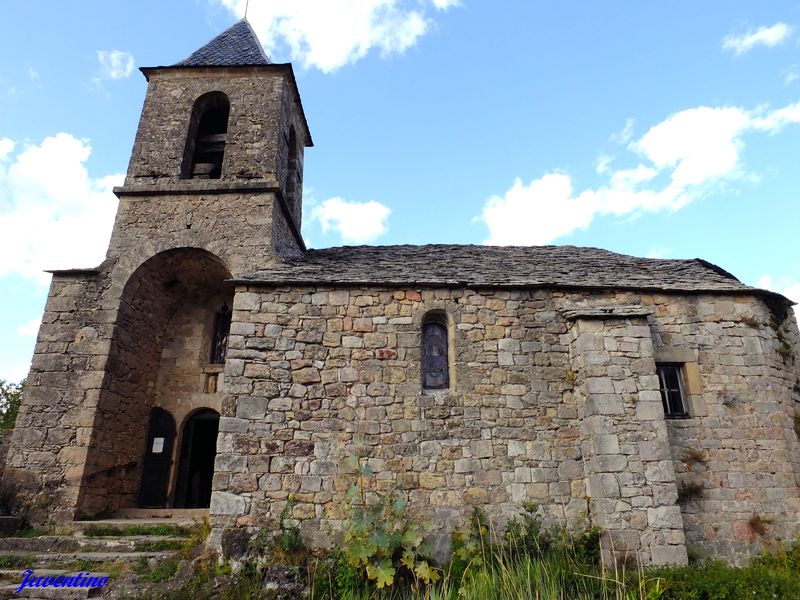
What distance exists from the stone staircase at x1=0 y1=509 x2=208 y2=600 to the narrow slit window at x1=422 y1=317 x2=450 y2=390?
419cm

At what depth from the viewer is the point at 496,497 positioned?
6875 millimetres

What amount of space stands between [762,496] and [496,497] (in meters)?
3.80

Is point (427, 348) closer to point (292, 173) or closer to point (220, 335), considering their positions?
point (220, 335)

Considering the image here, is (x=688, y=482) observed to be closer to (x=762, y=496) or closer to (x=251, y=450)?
(x=762, y=496)

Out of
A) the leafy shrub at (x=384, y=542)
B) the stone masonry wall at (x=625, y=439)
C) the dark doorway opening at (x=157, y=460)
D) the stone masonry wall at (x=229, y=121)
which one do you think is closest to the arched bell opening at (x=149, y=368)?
the dark doorway opening at (x=157, y=460)

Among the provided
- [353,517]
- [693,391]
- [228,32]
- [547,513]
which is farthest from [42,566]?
[228,32]

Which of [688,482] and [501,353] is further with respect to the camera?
[501,353]

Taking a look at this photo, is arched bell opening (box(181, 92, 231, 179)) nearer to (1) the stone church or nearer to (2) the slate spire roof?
(1) the stone church

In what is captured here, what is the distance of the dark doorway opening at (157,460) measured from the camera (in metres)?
9.41

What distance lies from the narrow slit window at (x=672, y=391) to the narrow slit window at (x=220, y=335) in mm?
8133

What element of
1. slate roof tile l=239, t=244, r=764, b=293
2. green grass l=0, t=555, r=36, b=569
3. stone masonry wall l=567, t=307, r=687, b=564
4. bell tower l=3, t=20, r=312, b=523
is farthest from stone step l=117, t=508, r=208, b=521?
stone masonry wall l=567, t=307, r=687, b=564

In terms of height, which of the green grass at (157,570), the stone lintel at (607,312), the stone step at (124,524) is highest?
the stone lintel at (607,312)

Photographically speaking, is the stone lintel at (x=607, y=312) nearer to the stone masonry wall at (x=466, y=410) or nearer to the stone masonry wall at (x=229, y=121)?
the stone masonry wall at (x=466, y=410)

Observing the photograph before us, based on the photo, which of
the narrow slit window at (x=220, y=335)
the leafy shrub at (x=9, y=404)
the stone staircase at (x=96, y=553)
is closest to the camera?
the stone staircase at (x=96, y=553)
